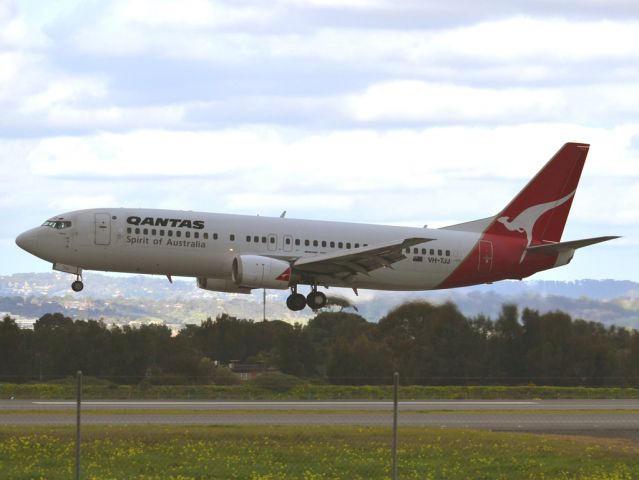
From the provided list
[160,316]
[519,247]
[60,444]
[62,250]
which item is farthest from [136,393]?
[160,316]

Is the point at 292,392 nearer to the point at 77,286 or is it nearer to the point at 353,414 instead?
the point at 77,286

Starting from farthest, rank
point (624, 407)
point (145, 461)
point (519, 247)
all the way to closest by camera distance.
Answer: point (519, 247), point (624, 407), point (145, 461)

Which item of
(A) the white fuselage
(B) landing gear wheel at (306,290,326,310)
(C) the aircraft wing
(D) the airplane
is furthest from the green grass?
(B) landing gear wheel at (306,290,326,310)

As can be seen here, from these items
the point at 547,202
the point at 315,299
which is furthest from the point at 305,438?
the point at 547,202

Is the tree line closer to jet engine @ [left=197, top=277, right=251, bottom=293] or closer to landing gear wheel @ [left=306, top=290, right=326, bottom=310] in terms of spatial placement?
landing gear wheel @ [left=306, top=290, right=326, bottom=310]

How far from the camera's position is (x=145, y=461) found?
30250mm

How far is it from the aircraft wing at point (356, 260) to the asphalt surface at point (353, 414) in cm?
564

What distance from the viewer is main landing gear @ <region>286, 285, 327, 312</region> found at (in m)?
57.2

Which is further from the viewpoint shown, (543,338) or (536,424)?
(543,338)

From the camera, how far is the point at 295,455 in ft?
103

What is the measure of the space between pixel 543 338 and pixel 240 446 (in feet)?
131

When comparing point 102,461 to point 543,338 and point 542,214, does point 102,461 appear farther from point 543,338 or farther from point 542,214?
point 543,338

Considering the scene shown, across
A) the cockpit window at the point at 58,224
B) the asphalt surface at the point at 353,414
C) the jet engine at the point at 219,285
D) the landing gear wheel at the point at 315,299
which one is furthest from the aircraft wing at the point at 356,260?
the cockpit window at the point at 58,224

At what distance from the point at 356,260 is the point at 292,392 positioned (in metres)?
6.31
